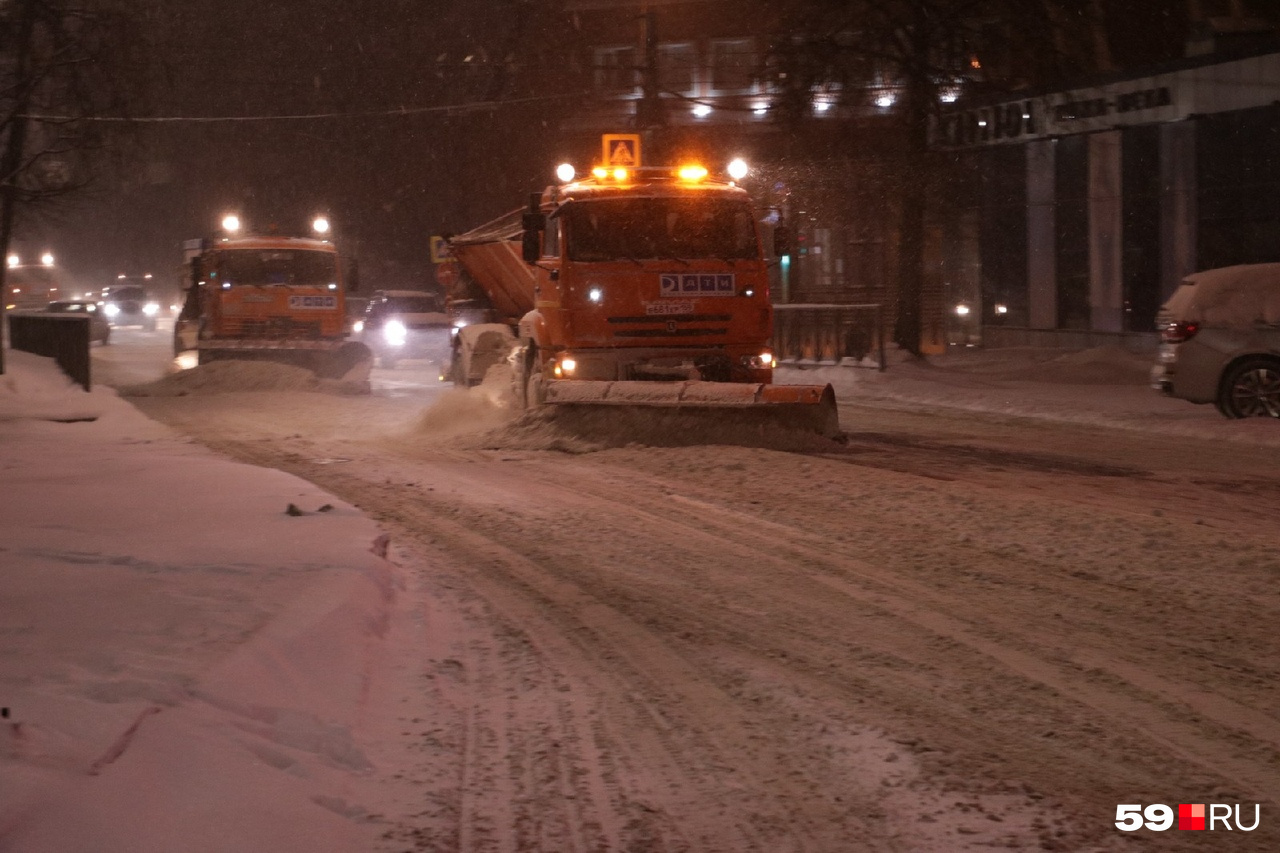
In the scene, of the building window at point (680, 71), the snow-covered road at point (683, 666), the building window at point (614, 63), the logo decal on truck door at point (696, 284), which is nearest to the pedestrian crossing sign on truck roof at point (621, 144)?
the logo decal on truck door at point (696, 284)

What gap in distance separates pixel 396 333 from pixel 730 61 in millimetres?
23332

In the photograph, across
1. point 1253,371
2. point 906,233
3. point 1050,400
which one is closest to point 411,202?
point 906,233

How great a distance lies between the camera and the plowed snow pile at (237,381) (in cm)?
2194

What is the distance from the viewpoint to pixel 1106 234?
96.9ft

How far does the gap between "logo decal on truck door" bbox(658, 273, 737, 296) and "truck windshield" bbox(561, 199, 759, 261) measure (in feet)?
0.82

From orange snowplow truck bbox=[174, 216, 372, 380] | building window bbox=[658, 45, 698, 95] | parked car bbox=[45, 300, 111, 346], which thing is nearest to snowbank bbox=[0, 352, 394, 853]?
orange snowplow truck bbox=[174, 216, 372, 380]

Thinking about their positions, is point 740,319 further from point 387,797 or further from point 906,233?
point 906,233

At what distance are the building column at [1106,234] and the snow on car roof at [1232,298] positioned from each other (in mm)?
13256

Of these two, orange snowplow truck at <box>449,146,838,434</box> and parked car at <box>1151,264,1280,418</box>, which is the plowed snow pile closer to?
orange snowplow truck at <box>449,146,838,434</box>

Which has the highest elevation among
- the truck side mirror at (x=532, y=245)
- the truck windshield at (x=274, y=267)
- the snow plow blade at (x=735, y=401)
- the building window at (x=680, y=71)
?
the building window at (x=680, y=71)

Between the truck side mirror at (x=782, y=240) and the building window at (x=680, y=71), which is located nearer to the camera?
the truck side mirror at (x=782, y=240)

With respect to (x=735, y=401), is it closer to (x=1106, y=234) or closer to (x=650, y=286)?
(x=650, y=286)

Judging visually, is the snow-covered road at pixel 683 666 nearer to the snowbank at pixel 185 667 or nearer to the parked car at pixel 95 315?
the snowbank at pixel 185 667

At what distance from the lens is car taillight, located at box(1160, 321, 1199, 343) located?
16.1 m
